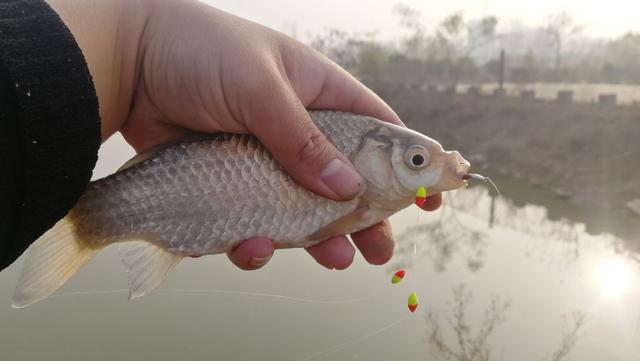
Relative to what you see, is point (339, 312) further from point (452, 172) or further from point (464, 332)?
point (452, 172)

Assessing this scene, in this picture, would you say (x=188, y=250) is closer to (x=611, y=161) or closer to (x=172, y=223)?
(x=172, y=223)

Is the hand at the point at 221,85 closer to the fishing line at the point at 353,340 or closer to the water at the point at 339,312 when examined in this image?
the fishing line at the point at 353,340

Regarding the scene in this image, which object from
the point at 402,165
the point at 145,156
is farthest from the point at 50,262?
the point at 402,165

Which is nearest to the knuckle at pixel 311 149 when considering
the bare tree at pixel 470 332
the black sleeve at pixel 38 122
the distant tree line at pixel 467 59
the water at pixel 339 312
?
the black sleeve at pixel 38 122

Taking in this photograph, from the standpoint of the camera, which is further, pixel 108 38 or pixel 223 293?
pixel 223 293

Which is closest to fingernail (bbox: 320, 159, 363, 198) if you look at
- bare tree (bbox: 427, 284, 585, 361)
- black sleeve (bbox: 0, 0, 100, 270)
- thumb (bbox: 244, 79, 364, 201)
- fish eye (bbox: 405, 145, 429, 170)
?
thumb (bbox: 244, 79, 364, 201)

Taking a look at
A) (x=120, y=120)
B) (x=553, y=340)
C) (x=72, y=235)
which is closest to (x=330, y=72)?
(x=120, y=120)
